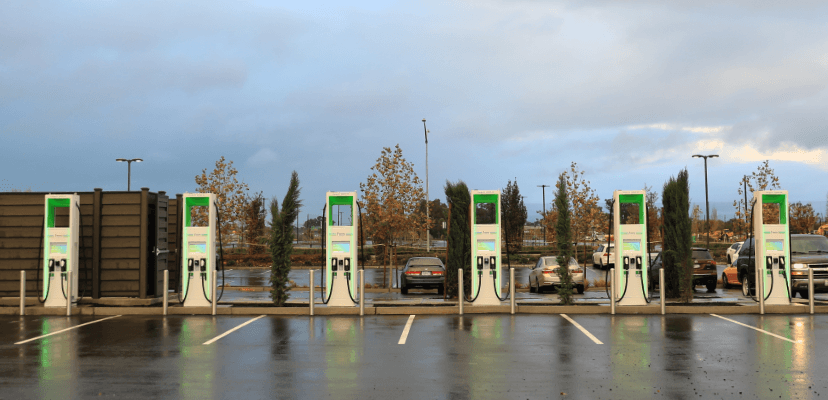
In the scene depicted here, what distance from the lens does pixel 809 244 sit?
19000 mm

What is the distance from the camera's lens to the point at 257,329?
13.0 meters

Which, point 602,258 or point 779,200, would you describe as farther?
point 602,258

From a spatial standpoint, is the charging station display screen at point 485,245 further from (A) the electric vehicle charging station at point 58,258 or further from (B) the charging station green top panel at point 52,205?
(B) the charging station green top panel at point 52,205

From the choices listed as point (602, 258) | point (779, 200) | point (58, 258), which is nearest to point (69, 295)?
point (58, 258)

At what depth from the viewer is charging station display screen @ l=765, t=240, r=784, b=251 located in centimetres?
1600

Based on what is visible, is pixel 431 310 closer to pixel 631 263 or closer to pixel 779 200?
pixel 631 263

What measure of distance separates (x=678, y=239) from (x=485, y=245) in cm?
510

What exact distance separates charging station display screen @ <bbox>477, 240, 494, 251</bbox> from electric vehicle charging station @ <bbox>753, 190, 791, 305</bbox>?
242 inches

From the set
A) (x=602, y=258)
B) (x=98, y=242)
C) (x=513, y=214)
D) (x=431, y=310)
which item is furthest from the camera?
(x=513, y=214)

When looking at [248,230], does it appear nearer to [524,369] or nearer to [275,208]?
[275,208]

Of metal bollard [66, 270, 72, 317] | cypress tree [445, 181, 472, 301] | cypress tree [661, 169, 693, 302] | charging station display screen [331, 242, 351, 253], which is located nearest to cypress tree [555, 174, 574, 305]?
cypress tree [445, 181, 472, 301]

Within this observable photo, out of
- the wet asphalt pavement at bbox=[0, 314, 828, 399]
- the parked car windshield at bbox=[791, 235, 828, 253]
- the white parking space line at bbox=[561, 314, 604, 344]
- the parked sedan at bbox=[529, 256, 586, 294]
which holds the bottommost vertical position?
the white parking space line at bbox=[561, 314, 604, 344]

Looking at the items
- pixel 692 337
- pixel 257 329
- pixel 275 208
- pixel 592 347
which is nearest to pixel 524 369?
pixel 592 347

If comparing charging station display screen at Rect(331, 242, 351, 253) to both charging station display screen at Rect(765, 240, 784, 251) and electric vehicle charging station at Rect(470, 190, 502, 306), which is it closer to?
electric vehicle charging station at Rect(470, 190, 502, 306)
